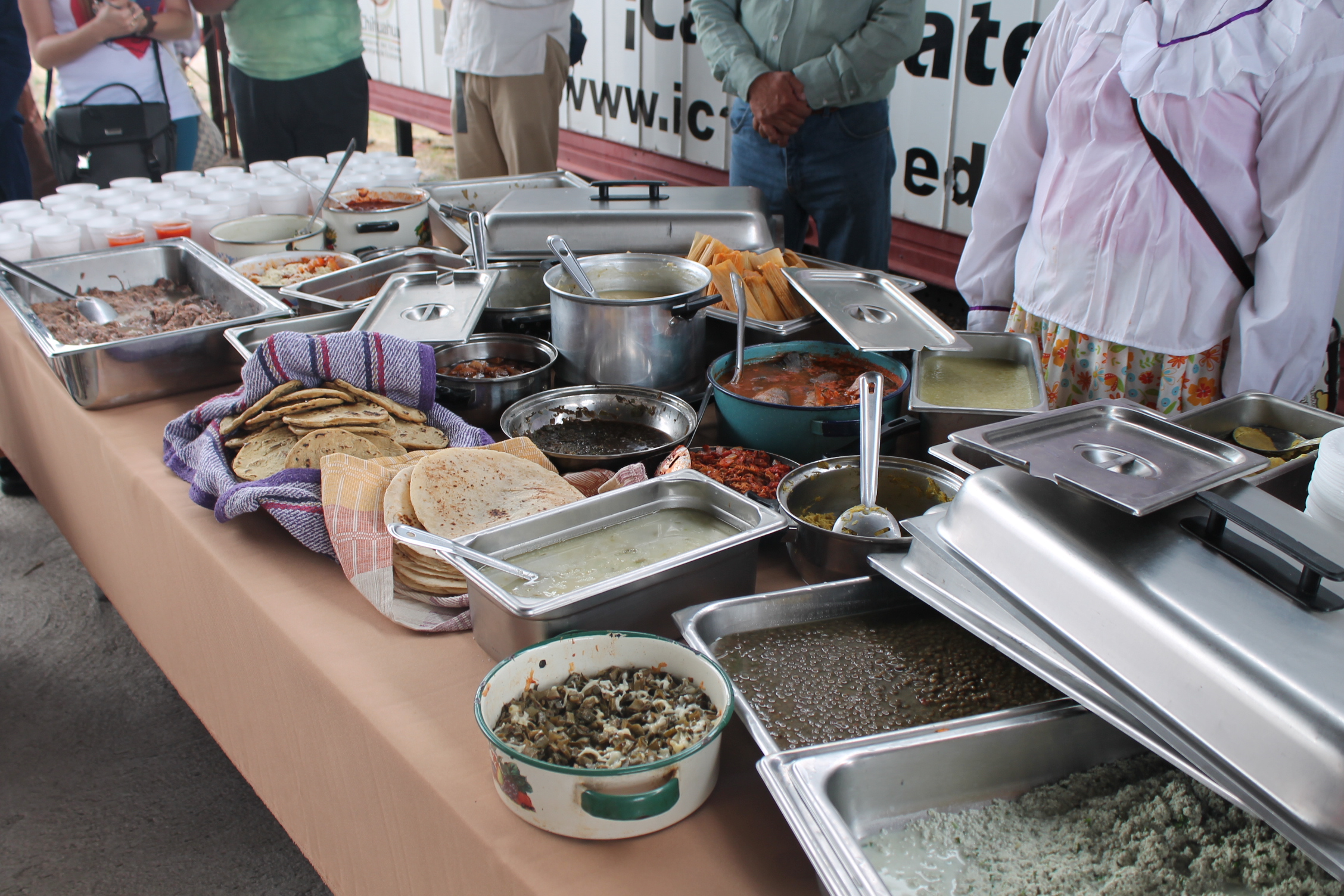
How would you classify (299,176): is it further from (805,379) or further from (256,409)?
(805,379)

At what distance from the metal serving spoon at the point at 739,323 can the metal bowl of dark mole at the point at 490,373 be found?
13.0 inches

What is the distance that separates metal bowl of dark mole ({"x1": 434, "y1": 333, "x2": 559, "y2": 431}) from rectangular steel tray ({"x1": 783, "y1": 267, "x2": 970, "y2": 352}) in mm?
512

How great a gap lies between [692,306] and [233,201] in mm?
1702

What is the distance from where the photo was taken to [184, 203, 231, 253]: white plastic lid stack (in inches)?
101

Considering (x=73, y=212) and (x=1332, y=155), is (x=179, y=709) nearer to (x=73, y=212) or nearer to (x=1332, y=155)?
(x=73, y=212)

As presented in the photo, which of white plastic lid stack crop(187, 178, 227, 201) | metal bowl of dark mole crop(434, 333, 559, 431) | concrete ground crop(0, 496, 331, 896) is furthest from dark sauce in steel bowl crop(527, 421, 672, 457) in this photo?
white plastic lid stack crop(187, 178, 227, 201)

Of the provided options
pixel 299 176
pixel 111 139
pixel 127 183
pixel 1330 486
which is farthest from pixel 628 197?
pixel 111 139

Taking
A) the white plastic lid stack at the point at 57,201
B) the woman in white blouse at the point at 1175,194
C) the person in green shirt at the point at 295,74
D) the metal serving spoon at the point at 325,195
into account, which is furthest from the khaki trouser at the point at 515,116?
the woman in white blouse at the point at 1175,194

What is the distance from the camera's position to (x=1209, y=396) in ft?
6.42

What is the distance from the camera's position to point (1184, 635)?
753 mm

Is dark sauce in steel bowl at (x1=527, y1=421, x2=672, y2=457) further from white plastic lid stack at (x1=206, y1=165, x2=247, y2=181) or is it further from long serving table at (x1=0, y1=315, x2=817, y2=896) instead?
white plastic lid stack at (x1=206, y1=165, x2=247, y2=181)

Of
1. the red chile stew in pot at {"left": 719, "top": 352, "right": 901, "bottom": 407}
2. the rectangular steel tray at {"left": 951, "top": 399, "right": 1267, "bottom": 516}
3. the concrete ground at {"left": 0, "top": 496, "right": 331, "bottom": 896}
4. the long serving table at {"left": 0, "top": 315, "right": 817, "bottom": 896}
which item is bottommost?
the concrete ground at {"left": 0, "top": 496, "right": 331, "bottom": 896}

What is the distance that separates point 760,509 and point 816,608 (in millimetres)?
149

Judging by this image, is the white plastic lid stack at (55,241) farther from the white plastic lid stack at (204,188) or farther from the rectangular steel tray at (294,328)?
the rectangular steel tray at (294,328)
